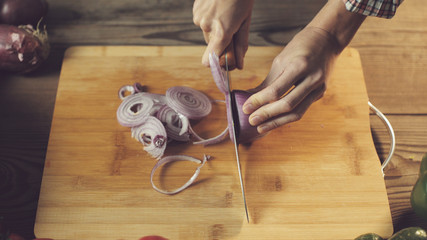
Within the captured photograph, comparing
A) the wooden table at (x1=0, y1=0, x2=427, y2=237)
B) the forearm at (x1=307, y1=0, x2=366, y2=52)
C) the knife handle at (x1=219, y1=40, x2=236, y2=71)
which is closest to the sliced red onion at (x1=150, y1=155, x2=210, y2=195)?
the knife handle at (x1=219, y1=40, x2=236, y2=71)

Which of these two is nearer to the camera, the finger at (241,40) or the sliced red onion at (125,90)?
the finger at (241,40)

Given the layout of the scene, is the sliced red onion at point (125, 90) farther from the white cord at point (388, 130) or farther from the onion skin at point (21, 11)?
the white cord at point (388, 130)

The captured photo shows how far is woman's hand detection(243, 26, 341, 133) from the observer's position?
1.29m

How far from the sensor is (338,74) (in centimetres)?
166

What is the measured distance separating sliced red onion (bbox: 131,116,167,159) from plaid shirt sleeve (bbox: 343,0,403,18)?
2.63 feet

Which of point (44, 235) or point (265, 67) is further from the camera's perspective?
point (265, 67)

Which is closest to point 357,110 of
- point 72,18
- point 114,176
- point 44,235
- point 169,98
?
point 169,98

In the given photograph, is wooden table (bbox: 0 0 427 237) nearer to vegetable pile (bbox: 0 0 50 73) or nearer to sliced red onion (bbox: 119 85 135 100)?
vegetable pile (bbox: 0 0 50 73)

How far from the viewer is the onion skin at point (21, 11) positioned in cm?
168

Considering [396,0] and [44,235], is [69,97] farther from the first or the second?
[396,0]

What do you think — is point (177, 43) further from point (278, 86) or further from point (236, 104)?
point (278, 86)

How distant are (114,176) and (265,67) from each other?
80 centimetres

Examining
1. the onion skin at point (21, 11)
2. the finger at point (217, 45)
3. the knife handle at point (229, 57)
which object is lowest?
the onion skin at point (21, 11)

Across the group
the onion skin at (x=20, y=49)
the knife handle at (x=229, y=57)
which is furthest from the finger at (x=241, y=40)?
the onion skin at (x=20, y=49)
